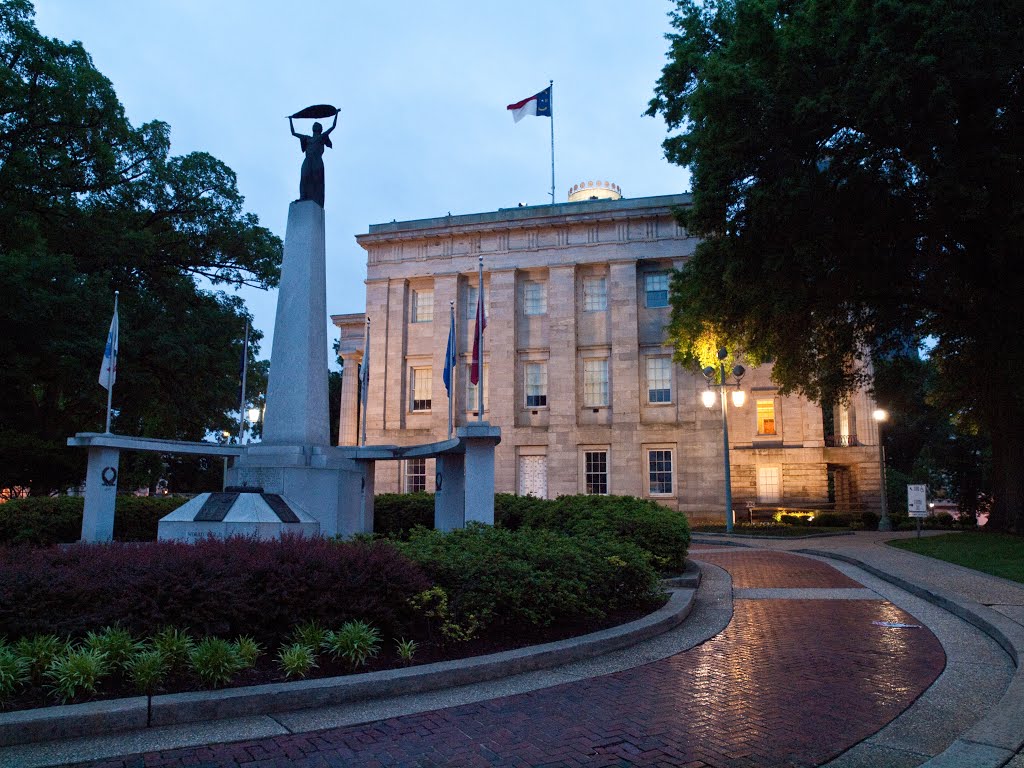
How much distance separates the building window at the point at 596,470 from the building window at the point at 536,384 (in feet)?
11.7

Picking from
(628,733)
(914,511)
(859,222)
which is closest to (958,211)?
(859,222)

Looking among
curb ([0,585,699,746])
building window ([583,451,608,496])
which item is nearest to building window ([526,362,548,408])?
building window ([583,451,608,496])

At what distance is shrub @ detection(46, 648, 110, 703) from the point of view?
210 inches

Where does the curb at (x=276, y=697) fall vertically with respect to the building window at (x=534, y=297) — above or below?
below

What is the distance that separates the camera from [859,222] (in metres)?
20.2

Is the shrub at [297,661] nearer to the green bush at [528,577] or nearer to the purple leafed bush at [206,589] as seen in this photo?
the purple leafed bush at [206,589]

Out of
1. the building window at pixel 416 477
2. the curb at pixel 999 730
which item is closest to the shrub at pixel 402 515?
the curb at pixel 999 730

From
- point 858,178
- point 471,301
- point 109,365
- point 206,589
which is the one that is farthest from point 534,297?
point 206,589

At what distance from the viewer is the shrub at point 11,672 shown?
17.2 feet

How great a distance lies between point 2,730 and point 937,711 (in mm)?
6564

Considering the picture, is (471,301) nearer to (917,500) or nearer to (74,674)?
(917,500)

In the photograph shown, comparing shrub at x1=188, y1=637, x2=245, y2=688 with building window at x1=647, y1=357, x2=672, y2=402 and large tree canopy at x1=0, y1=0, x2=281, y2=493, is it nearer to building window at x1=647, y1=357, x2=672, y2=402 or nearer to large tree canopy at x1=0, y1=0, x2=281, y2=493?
large tree canopy at x1=0, y1=0, x2=281, y2=493

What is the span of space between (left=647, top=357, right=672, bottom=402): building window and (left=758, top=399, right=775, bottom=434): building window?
473 cm

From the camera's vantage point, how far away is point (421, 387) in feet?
132
